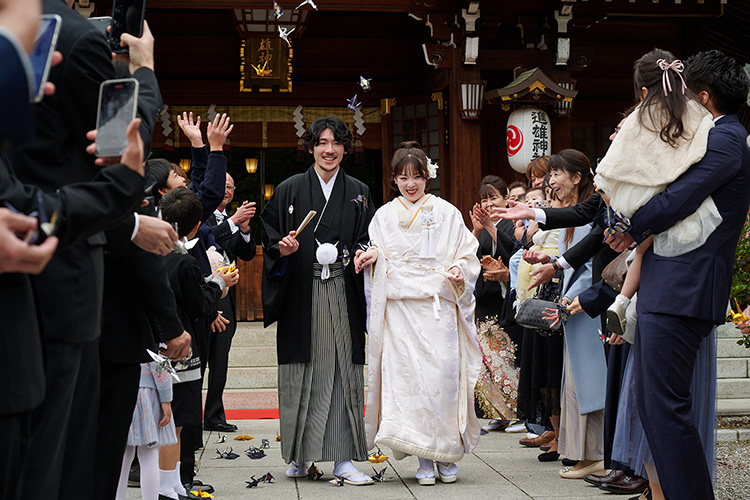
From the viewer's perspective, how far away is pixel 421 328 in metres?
5.30

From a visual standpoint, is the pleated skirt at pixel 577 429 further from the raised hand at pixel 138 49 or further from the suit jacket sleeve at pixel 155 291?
the raised hand at pixel 138 49

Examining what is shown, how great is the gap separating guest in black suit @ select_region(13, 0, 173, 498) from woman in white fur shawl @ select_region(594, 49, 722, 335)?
2050 millimetres

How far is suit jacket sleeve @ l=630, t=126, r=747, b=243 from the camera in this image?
3312mm

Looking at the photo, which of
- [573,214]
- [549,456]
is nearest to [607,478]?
[549,456]

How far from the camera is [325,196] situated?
5.61m

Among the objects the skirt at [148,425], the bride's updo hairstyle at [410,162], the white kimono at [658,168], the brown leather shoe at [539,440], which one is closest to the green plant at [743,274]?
the brown leather shoe at [539,440]

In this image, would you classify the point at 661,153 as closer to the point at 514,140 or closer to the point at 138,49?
the point at 138,49

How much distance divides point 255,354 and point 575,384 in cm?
546

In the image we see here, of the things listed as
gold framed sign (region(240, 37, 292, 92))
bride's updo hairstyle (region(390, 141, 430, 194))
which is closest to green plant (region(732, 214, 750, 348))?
bride's updo hairstyle (region(390, 141, 430, 194))

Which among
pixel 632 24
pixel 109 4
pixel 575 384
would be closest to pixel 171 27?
pixel 109 4

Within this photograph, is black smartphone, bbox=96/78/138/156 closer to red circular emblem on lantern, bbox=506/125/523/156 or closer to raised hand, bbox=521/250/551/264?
raised hand, bbox=521/250/551/264

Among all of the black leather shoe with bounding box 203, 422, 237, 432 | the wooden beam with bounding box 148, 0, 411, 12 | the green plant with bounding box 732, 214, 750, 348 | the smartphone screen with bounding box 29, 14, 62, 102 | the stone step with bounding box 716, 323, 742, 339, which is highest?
the wooden beam with bounding box 148, 0, 411, 12

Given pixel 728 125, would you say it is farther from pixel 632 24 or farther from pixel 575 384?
pixel 632 24

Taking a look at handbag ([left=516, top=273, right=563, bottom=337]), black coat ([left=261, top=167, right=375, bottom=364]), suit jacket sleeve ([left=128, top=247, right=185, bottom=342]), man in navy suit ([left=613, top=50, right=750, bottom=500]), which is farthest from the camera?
black coat ([left=261, top=167, right=375, bottom=364])
